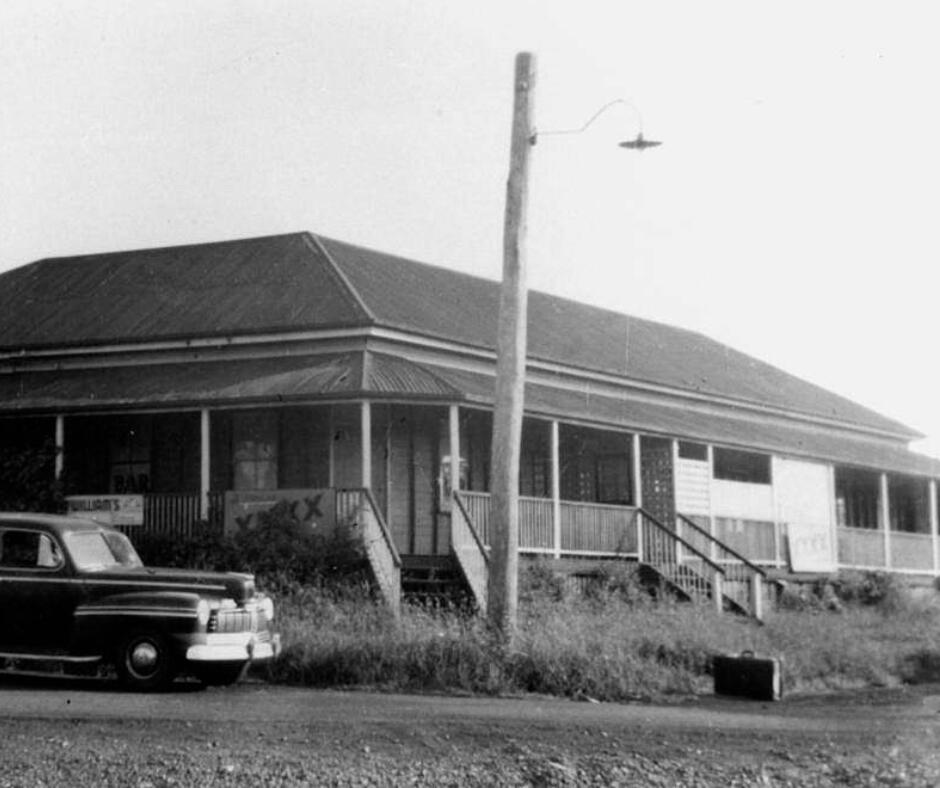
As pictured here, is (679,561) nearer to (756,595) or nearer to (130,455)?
(756,595)

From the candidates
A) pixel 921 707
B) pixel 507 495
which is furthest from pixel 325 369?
pixel 921 707

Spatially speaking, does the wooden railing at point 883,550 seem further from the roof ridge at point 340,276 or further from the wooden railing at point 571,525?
the roof ridge at point 340,276

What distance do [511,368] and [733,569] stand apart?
11251 mm

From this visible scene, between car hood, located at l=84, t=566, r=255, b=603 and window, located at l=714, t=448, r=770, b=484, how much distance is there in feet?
60.7

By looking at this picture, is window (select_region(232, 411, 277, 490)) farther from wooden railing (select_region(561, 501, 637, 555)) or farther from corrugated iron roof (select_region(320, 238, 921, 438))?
wooden railing (select_region(561, 501, 637, 555))

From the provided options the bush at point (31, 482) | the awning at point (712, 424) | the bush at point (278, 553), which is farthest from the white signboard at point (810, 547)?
the bush at point (31, 482)

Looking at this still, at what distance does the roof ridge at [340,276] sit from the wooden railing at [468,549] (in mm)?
4337

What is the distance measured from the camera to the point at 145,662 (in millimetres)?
15141

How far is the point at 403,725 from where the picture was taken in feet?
40.9

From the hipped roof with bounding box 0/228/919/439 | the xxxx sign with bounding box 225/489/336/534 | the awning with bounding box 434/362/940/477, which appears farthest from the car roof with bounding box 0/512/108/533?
the hipped roof with bounding box 0/228/919/439

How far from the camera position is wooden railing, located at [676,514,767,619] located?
984 inches

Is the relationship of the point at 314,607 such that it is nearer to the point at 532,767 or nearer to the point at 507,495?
the point at 507,495

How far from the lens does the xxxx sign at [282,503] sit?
891 inches

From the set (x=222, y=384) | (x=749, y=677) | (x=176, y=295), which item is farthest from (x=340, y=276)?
(x=749, y=677)
